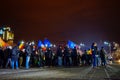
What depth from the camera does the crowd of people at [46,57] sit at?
27.6 meters

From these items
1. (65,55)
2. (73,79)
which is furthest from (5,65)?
(73,79)

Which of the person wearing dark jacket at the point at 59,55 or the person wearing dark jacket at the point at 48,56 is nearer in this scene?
the person wearing dark jacket at the point at 48,56

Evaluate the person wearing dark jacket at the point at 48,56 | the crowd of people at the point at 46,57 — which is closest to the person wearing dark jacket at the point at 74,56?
the crowd of people at the point at 46,57

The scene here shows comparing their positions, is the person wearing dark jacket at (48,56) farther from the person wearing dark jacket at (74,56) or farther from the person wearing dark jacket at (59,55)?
the person wearing dark jacket at (74,56)

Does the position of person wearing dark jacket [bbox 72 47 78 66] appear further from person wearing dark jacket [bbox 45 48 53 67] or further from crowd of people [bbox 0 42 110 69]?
person wearing dark jacket [bbox 45 48 53 67]

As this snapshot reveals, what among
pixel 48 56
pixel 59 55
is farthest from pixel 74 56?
pixel 48 56

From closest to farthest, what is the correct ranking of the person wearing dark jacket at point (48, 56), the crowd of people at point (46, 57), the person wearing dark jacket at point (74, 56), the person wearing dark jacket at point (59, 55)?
the crowd of people at point (46, 57), the person wearing dark jacket at point (48, 56), the person wearing dark jacket at point (59, 55), the person wearing dark jacket at point (74, 56)

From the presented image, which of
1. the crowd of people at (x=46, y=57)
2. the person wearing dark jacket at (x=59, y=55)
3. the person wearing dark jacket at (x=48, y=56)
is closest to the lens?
the crowd of people at (x=46, y=57)

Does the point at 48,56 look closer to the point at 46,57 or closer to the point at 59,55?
the point at 46,57

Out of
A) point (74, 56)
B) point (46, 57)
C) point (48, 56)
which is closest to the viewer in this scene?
point (48, 56)

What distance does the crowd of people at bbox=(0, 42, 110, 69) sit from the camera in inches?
1088

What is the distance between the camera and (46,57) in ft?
107

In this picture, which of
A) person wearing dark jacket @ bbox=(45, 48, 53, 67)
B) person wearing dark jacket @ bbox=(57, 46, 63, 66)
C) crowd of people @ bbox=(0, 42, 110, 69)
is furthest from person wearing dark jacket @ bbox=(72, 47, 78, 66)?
person wearing dark jacket @ bbox=(45, 48, 53, 67)

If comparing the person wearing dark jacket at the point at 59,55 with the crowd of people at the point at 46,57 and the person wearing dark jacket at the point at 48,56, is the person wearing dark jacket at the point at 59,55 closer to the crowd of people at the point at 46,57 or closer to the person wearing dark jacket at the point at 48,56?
the crowd of people at the point at 46,57
